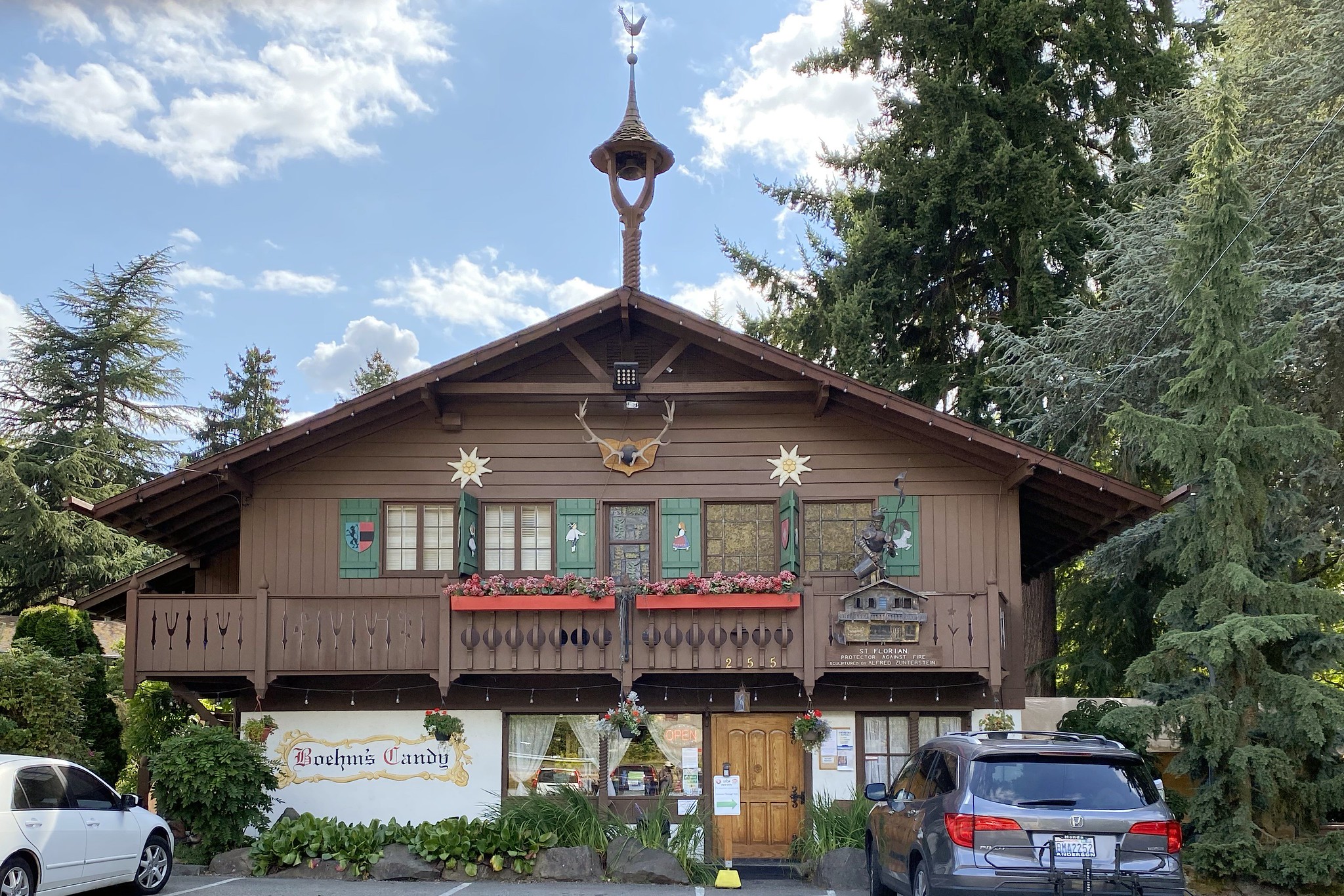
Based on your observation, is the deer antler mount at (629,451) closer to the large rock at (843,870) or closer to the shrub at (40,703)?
the large rock at (843,870)

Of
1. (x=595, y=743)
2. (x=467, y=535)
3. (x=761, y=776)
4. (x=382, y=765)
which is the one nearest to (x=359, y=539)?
(x=467, y=535)

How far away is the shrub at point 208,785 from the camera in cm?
1570

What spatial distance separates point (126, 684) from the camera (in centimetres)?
1675

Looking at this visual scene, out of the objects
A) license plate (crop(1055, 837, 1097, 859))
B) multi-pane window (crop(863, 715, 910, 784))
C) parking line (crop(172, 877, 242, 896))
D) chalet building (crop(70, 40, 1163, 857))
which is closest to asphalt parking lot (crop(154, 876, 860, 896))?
parking line (crop(172, 877, 242, 896))

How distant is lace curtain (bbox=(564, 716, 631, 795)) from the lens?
17.8 metres

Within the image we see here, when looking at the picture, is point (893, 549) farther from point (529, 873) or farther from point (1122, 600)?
point (1122, 600)

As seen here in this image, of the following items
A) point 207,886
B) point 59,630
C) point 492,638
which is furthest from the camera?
point 59,630

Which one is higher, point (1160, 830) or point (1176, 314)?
point (1176, 314)

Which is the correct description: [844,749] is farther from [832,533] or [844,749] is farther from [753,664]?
[832,533]

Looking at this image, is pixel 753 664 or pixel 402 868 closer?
pixel 402 868

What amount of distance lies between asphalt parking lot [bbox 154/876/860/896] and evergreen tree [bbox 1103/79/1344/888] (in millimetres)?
4386

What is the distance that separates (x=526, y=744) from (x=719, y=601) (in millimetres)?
3702

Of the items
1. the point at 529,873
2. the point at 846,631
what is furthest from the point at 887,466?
the point at 529,873

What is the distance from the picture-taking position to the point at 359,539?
1805 centimetres
